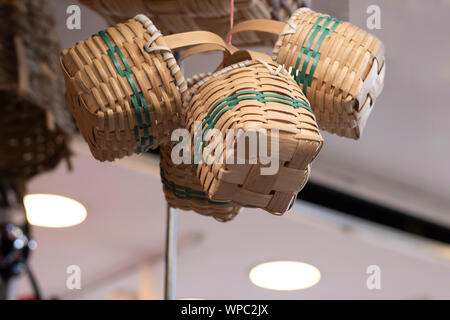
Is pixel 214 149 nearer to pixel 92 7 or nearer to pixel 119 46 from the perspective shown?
pixel 119 46

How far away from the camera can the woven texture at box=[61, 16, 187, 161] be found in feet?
1.28

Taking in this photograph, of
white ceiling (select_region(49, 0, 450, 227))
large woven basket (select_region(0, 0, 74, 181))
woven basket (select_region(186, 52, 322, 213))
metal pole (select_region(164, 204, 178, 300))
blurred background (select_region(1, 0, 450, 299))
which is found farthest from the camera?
blurred background (select_region(1, 0, 450, 299))

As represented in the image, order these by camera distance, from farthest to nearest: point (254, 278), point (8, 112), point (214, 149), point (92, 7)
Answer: point (254, 278)
point (8, 112)
point (92, 7)
point (214, 149)

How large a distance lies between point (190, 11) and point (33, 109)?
0.44 meters

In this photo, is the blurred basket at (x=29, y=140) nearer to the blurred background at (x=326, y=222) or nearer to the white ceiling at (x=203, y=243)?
the blurred background at (x=326, y=222)

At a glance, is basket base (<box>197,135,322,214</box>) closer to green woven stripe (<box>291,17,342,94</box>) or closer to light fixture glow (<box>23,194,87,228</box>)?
green woven stripe (<box>291,17,342,94</box>)

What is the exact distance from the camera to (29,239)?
36.1 inches

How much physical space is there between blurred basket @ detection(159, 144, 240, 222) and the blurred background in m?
0.97

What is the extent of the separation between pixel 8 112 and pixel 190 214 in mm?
1286

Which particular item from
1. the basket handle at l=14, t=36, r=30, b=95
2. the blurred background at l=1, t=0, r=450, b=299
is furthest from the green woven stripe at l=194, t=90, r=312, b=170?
the blurred background at l=1, t=0, r=450, b=299

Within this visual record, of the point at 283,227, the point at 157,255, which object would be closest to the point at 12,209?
the point at 157,255

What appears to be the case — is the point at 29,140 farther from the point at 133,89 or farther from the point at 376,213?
the point at 376,213

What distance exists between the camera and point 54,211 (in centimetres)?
197

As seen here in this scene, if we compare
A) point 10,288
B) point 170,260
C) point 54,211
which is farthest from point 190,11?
point 54,211
